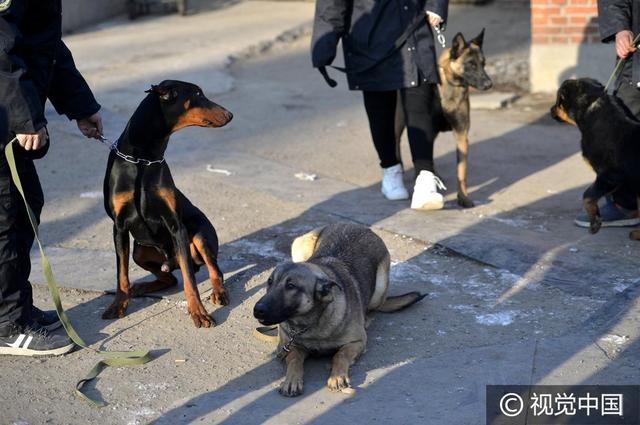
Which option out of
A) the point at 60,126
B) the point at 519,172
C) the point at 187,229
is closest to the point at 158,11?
the point at 60,126

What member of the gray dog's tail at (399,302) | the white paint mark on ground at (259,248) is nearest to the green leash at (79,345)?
the gray dog's tail at (399,302)

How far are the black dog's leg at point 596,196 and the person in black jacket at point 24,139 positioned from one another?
3297mm

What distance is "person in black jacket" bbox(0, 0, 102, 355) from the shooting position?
14.3 feet

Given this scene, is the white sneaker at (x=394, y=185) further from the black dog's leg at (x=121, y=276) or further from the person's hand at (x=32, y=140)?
the person's hand at (x=32, y=140)

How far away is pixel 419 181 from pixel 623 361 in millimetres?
2632

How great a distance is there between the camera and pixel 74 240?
21.4 ft

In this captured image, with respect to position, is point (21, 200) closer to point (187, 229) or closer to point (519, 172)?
point (187, 229)

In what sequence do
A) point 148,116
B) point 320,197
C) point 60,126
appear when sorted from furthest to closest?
point 60,126 < point 320,197 < point 148,116

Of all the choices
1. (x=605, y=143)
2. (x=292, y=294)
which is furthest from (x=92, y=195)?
(x=605, y=143)

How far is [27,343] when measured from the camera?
4.73 meters

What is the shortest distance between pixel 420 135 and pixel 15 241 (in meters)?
3.23

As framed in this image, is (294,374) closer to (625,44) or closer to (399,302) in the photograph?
(399,302)

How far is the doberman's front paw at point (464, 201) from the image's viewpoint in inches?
275

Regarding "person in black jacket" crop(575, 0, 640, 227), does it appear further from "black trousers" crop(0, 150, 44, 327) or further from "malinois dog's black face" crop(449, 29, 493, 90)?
"black trousers" crop(0, 150, 44, 327)
